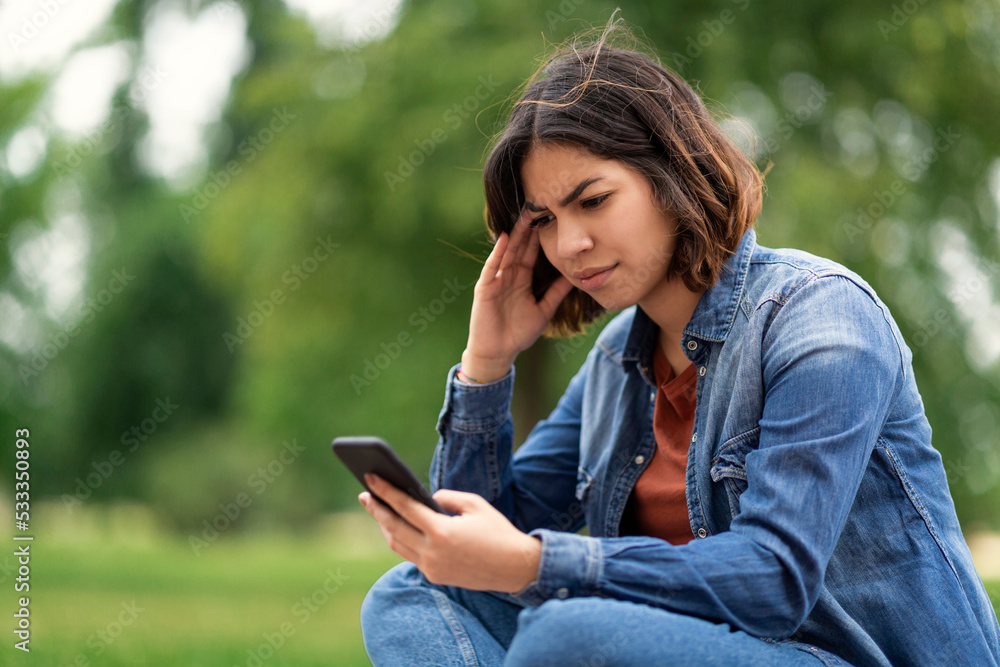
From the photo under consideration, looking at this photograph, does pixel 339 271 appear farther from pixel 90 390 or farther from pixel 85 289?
pixel 90 390

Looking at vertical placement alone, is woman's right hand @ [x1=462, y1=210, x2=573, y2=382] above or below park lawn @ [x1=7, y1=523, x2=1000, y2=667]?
above

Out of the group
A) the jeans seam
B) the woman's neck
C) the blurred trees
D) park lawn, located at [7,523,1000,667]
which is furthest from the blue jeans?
the blurred trees

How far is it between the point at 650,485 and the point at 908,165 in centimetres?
438

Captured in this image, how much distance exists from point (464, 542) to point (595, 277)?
0.81 meters

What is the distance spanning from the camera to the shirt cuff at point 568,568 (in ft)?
5.33

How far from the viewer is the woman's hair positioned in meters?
2.09

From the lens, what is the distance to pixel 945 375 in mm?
5910

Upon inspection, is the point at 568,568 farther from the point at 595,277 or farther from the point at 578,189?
the point at 578,189

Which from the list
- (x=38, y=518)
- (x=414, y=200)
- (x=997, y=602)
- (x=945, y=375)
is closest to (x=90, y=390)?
(x=38, y=518)

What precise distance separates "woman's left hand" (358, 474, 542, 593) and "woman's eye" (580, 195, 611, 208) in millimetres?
780

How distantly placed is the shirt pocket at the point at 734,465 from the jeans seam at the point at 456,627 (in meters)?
0.68

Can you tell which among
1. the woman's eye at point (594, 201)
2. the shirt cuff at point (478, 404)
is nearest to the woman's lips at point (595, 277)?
the woman's eye at point (594, 201)

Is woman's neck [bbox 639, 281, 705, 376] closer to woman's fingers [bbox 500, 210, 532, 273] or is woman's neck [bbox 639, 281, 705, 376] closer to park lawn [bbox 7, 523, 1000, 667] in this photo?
woman's fingers [bbox 500, 210, 532, 273]

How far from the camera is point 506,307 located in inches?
101
